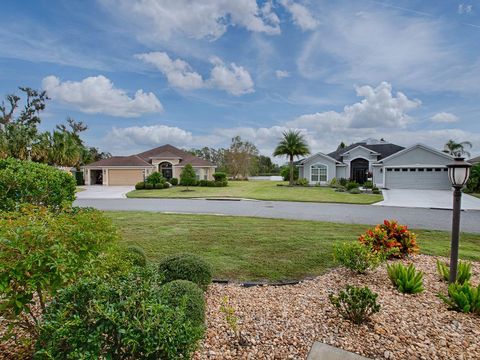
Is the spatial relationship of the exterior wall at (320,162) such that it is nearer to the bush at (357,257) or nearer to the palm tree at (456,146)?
the palm tree at (456,146)

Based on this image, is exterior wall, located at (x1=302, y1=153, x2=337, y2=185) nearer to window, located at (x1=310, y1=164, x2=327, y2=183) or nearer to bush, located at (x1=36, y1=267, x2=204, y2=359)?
window, located at (x1=310, y1=164, x2=327, y2=183)

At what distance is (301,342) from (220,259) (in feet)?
10.3

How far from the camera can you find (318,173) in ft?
103

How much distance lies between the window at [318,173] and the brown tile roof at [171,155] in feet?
45.4

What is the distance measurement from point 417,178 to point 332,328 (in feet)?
88.8

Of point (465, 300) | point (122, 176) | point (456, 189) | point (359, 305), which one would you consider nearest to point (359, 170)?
point (456, 189)

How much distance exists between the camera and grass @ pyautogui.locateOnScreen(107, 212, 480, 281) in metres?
5.25

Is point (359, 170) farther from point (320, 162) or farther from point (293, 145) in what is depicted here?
point (293, 145)

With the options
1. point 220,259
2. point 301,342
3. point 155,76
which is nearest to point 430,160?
point 155,76

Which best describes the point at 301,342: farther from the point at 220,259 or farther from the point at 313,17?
the point at 313,17

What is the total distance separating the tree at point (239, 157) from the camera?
43531mm

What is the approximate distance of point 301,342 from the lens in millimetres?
2750

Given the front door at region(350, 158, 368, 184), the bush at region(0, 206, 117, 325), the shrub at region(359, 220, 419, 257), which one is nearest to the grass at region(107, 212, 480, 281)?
the shrub at region(359, 220, 419, 257)

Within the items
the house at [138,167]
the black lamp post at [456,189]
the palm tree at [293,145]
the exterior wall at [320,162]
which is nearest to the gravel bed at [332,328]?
the black lamp post at [456,189]
